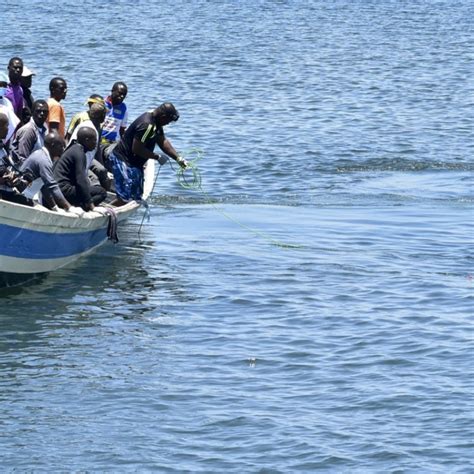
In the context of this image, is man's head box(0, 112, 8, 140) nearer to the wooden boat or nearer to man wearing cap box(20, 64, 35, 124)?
the wooden boat

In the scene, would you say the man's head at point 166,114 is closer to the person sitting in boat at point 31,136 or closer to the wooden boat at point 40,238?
the wooden boat at point 40,238

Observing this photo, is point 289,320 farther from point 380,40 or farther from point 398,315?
point 380,40

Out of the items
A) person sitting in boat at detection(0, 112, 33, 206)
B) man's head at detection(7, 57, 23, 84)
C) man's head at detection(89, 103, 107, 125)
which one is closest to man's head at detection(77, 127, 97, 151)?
man's head at detection(89, 103, 107, 125)

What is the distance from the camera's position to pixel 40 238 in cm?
1644

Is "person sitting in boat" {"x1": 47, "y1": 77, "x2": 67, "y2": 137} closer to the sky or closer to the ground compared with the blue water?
closer to the sky

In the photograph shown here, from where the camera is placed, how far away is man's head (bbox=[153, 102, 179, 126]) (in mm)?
18203

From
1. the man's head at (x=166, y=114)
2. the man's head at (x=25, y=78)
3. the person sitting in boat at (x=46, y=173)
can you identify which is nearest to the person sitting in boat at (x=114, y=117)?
the man's head at (x=25, y=78)

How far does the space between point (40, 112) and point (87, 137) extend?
67cm

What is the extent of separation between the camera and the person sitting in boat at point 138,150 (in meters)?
18.5

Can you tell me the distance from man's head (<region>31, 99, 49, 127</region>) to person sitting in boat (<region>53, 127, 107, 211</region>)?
47 centimetres

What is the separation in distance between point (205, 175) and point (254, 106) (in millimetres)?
8184

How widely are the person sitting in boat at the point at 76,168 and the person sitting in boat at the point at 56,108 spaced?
1133 mm

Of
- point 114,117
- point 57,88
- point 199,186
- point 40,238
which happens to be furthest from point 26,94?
point 199,186

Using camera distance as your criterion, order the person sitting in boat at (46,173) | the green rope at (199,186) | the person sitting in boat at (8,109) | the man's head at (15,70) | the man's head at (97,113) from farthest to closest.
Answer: the green rope at (199,186), the man's head at (15,70), the man's head at (97,113), the person sitting in boat at (8,109), the person sitting in boat at (46,173)
